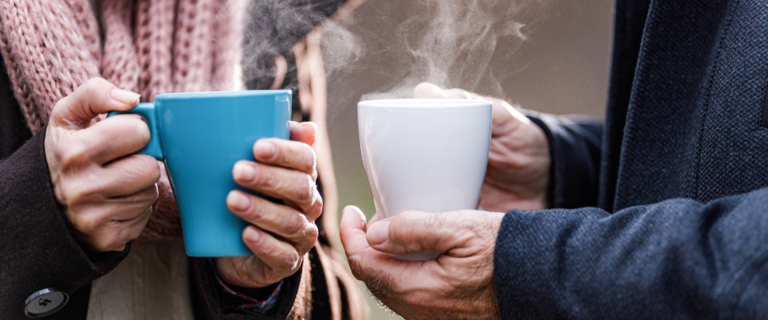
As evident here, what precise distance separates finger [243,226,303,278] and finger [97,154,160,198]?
125mm

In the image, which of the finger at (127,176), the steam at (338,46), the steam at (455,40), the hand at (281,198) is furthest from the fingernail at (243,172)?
the steam at (338,46)

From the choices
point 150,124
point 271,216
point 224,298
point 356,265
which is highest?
point 150,124

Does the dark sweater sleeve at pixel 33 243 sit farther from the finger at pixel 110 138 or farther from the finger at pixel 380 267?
the finger at pixel 380 267

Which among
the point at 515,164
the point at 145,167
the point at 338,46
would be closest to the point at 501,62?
the point at 515,164

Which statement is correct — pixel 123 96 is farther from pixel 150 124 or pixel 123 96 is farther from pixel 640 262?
pixel 640 262

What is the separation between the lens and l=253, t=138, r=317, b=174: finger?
0.50m

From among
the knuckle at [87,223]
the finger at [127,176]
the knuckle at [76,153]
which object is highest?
the knuckle at [76,153]

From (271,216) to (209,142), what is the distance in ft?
0.36

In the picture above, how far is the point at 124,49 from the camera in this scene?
822 mm

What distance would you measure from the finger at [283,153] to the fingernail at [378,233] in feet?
0.39

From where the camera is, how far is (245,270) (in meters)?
0.69

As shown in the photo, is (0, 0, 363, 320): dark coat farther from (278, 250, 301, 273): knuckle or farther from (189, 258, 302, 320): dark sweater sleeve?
(278, 250, 301, 273): knuckle

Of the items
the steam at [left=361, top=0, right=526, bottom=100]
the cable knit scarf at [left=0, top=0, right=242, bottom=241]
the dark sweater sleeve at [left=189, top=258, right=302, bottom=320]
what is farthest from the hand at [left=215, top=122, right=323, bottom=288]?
the steam at [left=361, top=0, right=526, bottom=100]

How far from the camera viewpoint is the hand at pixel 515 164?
98cm
